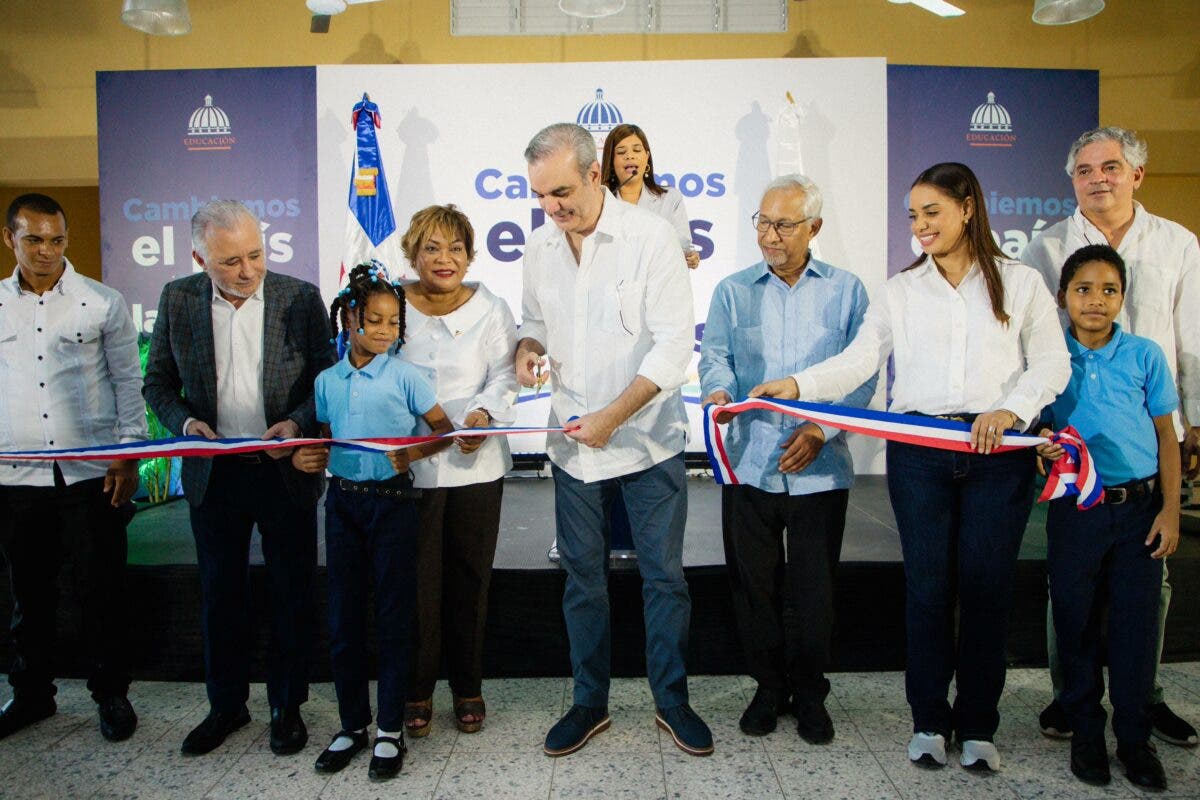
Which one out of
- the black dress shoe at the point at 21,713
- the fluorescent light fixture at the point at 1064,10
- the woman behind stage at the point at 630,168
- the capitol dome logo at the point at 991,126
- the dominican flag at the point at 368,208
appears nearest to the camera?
the black dress shoe at the point at 21,713

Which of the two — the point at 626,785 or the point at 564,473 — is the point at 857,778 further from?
the point at 564,473

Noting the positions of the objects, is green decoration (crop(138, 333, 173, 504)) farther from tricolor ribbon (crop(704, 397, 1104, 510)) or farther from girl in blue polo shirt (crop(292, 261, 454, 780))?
tricolor ribbon (crop(704, 397, 1104, 510))

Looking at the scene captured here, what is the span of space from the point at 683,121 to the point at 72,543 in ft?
15.1

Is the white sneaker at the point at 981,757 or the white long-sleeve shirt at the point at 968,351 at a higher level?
the white long-sleeve shirt at the point at 968,351

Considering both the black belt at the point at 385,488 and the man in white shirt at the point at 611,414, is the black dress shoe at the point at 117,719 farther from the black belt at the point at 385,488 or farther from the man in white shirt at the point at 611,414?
the man in white shirt at the point at 611,414

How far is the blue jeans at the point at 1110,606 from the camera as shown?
239cm

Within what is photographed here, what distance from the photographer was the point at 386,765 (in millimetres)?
2467

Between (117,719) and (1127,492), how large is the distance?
3.18m

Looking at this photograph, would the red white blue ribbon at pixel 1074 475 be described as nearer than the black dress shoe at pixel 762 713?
Yes

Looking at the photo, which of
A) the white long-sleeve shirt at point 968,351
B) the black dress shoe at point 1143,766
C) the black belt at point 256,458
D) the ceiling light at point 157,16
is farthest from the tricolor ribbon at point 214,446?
the ceiling light at point 157,16

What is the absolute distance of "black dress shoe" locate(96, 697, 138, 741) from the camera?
2771mm

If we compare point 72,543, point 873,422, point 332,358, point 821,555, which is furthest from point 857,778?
point 72,543

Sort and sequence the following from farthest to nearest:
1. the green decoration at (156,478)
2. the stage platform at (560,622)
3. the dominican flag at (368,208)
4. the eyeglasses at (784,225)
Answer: the dominican flag at (368,208), the green decoration at (156,478), the stage platform at (560,622), the eyeglasses at (784,225)

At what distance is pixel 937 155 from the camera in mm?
6316
